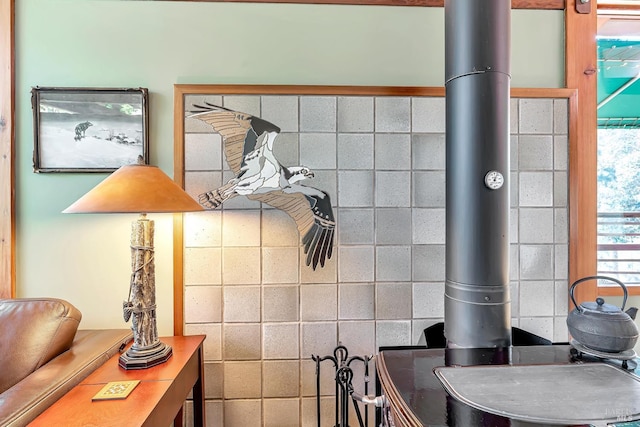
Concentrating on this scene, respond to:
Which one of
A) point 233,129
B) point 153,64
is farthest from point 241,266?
point 153,64

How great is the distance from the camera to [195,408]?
1.40 metres

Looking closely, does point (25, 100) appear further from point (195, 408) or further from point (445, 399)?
point (445, 399)

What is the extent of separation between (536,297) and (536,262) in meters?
0.19

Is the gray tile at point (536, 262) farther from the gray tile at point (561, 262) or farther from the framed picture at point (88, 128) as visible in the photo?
the framed picture at point (88, 128)

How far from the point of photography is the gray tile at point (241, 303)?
1532 millimetres

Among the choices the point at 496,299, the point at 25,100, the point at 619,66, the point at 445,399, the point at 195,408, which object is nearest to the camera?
the point at 445,399

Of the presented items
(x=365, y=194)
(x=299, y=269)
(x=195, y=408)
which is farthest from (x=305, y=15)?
(x=195, y=408)

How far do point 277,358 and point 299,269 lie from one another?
0.48 metres

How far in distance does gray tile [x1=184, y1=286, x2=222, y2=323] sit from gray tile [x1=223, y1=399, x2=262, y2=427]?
1.46 feet

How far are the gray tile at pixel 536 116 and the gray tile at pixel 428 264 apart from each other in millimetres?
809

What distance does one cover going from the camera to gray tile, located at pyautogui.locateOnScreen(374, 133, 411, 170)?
1572 mm

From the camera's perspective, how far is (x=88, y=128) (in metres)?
1.50

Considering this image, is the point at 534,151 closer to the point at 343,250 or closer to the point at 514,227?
the point at 514,227

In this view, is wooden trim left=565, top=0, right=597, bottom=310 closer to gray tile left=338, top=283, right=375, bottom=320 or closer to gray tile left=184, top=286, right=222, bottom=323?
gray tile left=338, top=283, right=375, bottom=320
